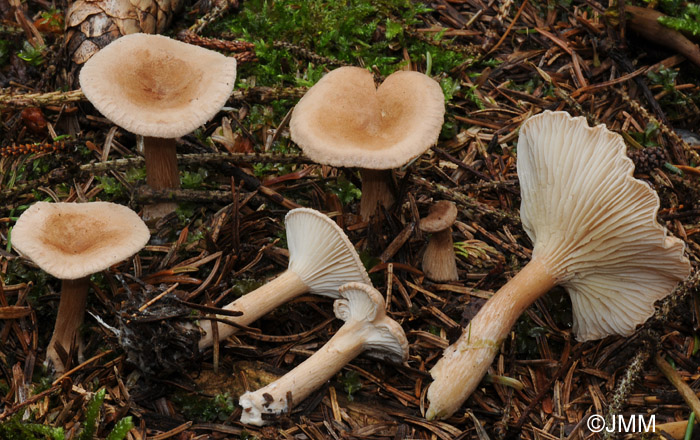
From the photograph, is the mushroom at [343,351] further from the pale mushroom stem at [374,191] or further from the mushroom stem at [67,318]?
the mushroom stem at [67,318]

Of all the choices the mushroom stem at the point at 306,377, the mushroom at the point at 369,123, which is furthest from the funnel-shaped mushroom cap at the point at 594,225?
the mushroom stem at the point at 306,377

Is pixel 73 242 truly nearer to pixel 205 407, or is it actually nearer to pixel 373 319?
pixel 205 407

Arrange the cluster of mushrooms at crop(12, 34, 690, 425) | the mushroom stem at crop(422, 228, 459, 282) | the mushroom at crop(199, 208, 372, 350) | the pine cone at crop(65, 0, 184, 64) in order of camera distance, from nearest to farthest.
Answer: the cluster of mushrooms at crop(12, 34, 690, 425), the mushroom at crop(199, 208, 372, 350), the mushroom stem at crop(422, 228, 459, 282), the pine cone at crop(65, 0, 184, 64)

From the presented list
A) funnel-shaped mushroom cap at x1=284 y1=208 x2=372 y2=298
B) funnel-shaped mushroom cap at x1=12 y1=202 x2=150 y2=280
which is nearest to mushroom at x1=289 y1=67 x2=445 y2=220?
funnel-shaped mushroom cap at x1=284 y1=208 x2=372 y2=298

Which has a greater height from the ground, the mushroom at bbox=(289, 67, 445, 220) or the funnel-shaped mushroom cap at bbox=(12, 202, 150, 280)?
the mushroom at bbox=(289, 67, 445, 220)

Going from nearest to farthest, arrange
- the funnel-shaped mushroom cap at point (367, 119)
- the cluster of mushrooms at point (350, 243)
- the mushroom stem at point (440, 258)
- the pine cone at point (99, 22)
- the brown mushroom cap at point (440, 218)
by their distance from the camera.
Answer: the cluster of mushrooms at point (350, 243), the funnel-shaped mushroom cap at point (367, 119), the brown mushroom cap at point (440, 218), the mushroom stem at point (440, 258), the pine cone at point (99, 22)

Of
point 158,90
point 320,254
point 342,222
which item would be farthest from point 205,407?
point 158,90

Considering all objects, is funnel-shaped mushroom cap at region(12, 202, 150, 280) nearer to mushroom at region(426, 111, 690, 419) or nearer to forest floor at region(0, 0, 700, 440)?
forest floor at region(0, 0, 700, 440)

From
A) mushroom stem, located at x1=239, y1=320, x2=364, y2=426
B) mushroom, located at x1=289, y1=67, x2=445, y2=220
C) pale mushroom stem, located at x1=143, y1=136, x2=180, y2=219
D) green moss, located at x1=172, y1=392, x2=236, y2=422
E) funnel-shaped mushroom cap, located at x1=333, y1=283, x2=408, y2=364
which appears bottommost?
green moss, located at x1=172, y1=392, x2=236, y2=422

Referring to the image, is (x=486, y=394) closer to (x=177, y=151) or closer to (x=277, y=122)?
(x=277, y=122)
